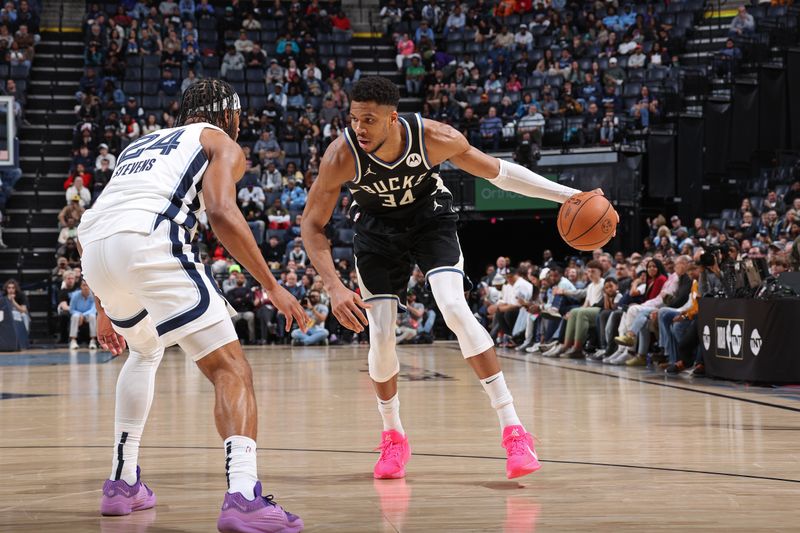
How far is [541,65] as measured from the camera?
22.4m

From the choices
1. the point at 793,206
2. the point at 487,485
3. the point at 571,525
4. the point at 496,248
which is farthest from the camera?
the point at 496,248

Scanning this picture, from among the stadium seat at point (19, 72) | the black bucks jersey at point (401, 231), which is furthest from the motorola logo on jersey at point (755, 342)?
the stadium seat at point (19, 72)

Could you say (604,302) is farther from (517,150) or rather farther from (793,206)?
(517,150)

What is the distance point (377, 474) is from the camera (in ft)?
14.9

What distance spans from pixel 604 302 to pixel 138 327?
31.9 feet

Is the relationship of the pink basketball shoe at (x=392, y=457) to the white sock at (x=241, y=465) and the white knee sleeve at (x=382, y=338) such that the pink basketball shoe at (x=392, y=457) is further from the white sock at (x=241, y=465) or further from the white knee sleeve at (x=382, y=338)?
the white sock at (x=241, y=465)

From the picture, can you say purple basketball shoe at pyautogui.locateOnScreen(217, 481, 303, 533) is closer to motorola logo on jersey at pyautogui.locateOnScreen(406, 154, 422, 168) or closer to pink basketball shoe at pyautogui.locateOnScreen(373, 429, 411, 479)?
pink basketball shoe at pyautogui.locateOnScreen(373, 429, 411, 479)

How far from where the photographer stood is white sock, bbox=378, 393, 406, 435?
4855mm

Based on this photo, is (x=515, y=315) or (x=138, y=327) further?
(x=515, y=315)

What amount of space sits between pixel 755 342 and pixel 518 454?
5184 millimetres

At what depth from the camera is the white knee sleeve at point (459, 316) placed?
15.3ft

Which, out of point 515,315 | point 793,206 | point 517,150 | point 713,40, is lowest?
point 515,315

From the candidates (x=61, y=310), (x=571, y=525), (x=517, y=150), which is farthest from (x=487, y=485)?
(x=517, y=150)

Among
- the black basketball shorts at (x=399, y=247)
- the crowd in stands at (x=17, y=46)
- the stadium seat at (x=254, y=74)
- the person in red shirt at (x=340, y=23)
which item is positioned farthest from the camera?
the person in red shirt at (x=340, y=23)
